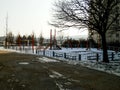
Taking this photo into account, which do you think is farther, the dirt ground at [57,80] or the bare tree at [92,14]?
the bare tree at [92,14]

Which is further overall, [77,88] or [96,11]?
[96,11]

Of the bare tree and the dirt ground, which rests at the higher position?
the bare tree

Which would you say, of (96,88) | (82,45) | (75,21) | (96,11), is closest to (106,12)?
(96,11)

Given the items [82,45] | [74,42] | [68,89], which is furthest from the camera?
[74,42]

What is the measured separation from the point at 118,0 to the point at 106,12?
A: 6.10ft

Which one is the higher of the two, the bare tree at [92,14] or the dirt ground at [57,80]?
the bare tree at [92,14]

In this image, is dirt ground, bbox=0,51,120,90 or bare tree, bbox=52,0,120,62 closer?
dirt ground, bbox=0,51,120,90

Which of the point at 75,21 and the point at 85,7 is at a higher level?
the point at 85,7

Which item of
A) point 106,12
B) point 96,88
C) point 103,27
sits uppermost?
point 106,12

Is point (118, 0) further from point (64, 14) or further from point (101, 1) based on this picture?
point (64, 14)

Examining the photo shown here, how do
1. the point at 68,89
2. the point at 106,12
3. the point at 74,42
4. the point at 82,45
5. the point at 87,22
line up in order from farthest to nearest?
the point at 74,42
the point at 82,45
the point at 87,22
the point at 106,12
the point at 68,89

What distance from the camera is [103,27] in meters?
23.2

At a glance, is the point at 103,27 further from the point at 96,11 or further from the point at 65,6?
the point at 65,6

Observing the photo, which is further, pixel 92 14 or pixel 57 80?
pixel 92 14
